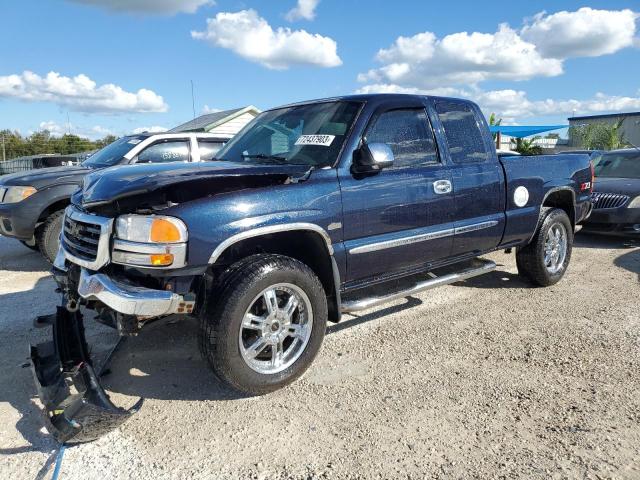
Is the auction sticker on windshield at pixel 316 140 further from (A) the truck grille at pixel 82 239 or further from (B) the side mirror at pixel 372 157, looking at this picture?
(A) the truck grille at pixel 82 239

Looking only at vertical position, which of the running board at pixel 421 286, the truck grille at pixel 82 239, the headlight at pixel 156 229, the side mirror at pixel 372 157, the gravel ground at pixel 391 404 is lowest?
the gravel ground at pixel 391 404

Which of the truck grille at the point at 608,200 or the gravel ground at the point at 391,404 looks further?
the truck grille at the point at 608,200

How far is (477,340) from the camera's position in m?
4.12

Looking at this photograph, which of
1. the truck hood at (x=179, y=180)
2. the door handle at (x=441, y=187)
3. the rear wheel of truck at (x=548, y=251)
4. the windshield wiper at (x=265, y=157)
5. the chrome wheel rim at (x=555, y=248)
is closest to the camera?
the truck hood at (x=179, y=180)

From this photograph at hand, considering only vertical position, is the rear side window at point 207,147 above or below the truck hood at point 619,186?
above

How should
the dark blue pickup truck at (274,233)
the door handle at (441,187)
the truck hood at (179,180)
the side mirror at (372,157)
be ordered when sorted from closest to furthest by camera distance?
the dark blue pickup truck at (274,233), the truck hood at (179,180), the side mirror at (372,157), the door handle at (441,187)

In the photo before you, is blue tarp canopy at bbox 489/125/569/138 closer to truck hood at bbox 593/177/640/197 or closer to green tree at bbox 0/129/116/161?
truck hood at bbox 593/177/640/197

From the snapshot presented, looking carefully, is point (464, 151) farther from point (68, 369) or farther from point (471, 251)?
point (68, 369)

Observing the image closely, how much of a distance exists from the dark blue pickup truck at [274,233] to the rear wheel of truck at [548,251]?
0.81m

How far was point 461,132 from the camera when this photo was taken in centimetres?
460

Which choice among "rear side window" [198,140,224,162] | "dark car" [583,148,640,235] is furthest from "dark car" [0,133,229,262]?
"dark car" [583,148,640,235]

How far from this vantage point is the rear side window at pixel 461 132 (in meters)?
4.45

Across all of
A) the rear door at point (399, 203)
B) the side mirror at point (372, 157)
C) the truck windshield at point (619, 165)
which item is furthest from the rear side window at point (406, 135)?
the truck windshield at point (619, 165)

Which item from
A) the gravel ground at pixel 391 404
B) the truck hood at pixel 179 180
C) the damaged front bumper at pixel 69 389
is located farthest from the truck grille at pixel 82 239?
the gravel ground at pixel 391 404
